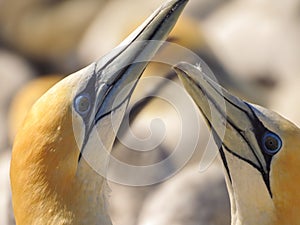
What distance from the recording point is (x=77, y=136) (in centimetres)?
248

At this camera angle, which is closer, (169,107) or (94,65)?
(94,65)

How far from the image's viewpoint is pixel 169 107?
3.75 m

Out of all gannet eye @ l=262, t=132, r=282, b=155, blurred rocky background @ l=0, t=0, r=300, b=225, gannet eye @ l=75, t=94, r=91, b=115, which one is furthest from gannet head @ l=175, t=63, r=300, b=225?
blurred rocky background @ l=0, t=0, r=300, b=225

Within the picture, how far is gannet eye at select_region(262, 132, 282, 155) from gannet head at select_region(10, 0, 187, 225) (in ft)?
1.03

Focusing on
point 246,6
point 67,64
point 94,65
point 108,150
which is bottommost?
point 67,64

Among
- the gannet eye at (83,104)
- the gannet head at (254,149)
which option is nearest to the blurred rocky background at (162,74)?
the gannet head at (254,149)

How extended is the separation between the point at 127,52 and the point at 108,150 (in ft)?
0.73

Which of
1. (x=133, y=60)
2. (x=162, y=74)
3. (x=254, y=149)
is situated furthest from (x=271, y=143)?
(x=162, y=74)

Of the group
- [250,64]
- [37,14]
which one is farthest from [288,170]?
[37,14]

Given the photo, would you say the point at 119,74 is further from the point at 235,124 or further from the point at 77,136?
the point at 235,124

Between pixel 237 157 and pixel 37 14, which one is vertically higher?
pixel 237 157

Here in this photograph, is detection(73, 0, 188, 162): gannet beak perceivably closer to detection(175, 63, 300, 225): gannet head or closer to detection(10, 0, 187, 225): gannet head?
detection(10, 0, 187, 225): gannet head

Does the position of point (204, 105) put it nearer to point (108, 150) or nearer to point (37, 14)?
point (108, 150)

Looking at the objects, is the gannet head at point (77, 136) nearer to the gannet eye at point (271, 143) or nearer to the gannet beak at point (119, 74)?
the gannet beak at point (119, 74)
